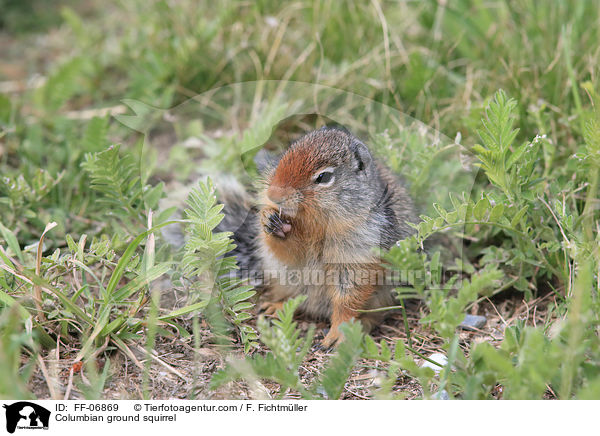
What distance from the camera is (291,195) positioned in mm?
2971

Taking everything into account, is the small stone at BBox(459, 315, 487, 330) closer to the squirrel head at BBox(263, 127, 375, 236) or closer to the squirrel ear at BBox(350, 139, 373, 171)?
the squirrel head at BBox(263, 127, 375, 236)

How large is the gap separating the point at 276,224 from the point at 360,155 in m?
0.60

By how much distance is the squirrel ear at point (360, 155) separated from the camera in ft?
10.5

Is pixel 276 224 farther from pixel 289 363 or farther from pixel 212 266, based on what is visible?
pixel 289 363

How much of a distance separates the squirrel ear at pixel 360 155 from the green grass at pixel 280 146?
1.56ft

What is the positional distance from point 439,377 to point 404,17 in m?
3.65

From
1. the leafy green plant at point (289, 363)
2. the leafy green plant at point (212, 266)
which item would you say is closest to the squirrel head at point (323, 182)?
the leafy green plant at point (212, 266)

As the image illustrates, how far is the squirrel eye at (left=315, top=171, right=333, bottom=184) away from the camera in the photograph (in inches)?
120

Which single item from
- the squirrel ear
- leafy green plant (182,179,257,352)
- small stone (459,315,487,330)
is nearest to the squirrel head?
the squirrel ear
